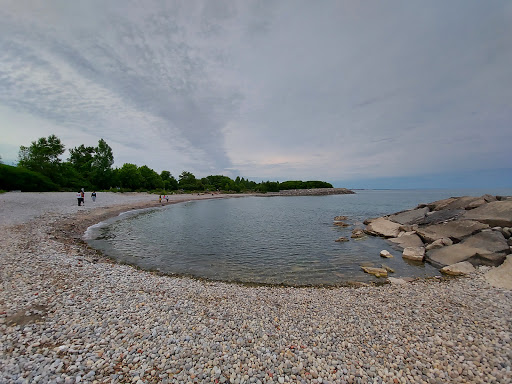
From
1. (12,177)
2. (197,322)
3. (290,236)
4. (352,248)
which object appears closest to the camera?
(197,322)

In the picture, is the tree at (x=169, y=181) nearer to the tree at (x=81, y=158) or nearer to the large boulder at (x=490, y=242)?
the tree at (x=81, y=158)

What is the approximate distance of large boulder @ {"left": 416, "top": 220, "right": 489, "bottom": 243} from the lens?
54.1 ft

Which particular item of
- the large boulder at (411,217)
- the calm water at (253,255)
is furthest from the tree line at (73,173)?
the large boulder at (411,217)

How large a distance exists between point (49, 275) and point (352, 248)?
19.1 meters

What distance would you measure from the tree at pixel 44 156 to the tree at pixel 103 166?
10.4m

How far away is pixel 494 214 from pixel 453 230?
4119mm

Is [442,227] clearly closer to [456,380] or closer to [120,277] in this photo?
[456,380]

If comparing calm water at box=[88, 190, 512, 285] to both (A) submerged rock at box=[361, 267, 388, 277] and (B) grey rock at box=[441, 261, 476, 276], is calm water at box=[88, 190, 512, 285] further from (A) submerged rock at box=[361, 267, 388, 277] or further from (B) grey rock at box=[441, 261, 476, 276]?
(B) grey rock at box=[441, 261, 476, 276]

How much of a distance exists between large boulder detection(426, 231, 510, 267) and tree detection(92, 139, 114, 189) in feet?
313

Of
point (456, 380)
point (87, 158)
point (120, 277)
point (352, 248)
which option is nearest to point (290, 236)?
point (352, 248)

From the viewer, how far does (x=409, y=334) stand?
619 centimetres

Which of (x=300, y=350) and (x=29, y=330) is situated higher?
(x=29, y=330)

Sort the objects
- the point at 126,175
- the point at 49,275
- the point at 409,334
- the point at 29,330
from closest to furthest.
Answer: the point at 29,330, the point at 409,334, the point at 49,275, the point at 126,175

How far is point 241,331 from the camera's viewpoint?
248 inches
